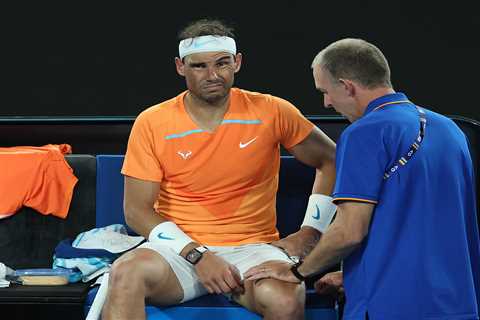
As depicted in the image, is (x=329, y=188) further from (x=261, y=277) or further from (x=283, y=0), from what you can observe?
(x=283, y=0)

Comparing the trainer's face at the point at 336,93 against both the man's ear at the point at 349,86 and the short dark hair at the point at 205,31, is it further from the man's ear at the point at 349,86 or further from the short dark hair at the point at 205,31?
the short dark hair at the point at 205,31

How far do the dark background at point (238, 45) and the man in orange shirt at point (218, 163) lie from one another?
2.23m

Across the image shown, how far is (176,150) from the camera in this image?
379 cm

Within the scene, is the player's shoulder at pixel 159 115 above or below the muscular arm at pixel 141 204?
above

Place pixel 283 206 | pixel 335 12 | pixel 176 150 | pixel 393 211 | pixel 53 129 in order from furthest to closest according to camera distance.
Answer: pixel 335 12, pixel 53 129, pixel 283 206, pixel 176 150, pixel 393 211

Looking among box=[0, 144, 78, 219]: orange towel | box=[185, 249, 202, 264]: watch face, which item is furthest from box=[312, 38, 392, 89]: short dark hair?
box=[0, 144, 78, 219]: orange towel

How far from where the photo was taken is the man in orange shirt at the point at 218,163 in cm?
372

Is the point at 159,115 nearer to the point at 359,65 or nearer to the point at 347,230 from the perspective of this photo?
the point at 359,65

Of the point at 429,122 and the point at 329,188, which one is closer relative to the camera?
the point at 429,122

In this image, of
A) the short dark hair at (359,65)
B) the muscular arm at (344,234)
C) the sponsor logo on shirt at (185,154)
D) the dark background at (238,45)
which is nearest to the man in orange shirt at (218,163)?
the sponsor logo on shirt at (185,154)

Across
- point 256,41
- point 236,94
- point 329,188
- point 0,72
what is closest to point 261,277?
point 329,188

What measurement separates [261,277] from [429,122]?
32.3 inches

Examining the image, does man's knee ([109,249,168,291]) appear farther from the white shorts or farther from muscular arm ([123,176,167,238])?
muscular arm ([123,176,167,238])

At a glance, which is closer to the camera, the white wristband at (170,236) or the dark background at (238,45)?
the white wristband at (170,236)
